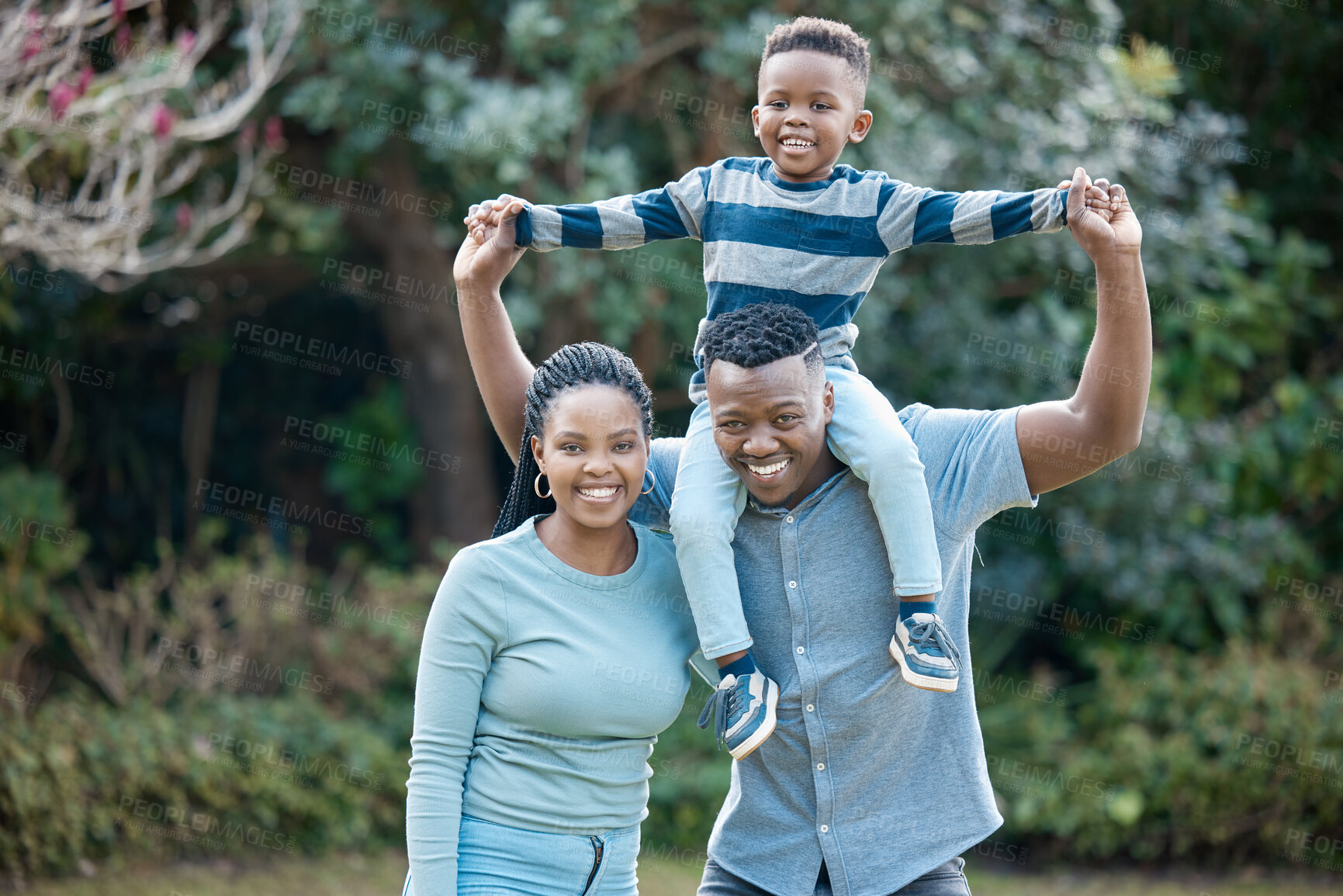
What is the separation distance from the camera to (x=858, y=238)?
7.89 ft

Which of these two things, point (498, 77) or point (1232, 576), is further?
point (1232, 576)

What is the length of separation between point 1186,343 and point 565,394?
6320 mm

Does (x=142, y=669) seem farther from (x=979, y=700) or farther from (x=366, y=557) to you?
(x=979, y=700)

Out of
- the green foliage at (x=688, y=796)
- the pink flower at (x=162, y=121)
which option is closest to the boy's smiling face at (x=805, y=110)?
the pink flower at (x=162, y=121)

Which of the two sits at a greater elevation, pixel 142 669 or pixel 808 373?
pixel 808 373

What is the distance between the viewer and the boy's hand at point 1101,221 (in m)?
2.10

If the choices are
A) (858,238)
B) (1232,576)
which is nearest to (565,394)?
(858,238)

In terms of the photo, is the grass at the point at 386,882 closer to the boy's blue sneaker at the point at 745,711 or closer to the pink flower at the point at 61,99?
the pink flower at the point at 61,99

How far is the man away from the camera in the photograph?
2213mm

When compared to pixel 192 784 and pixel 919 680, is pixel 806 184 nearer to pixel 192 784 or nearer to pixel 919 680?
pixel 919 680

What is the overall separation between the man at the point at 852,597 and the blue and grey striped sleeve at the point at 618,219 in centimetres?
31

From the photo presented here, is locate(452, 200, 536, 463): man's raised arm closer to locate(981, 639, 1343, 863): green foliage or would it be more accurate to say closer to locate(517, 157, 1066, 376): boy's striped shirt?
locate(517, 157, 1066, 376): boy's striped shirt

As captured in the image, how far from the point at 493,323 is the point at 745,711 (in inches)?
37.5

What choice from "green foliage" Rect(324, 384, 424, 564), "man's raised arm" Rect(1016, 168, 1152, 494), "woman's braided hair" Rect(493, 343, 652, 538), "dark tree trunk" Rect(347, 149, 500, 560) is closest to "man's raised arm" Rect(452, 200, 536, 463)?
"woman's braided hair" Rect(493, 343, 652, 538)
